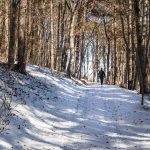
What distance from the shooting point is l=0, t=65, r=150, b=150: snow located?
590 inches

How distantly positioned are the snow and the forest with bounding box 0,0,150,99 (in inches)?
106

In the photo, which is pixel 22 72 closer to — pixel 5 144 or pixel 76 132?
pixel 76 132

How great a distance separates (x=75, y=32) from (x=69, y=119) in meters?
26.5

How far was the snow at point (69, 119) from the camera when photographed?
49.2 ft

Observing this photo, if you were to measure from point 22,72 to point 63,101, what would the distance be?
3587mm

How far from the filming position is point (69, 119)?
1894 cm

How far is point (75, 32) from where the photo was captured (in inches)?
1753

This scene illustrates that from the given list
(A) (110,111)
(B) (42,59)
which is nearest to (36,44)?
(B) (42,59)

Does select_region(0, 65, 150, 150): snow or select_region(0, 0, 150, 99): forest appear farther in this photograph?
select_region(0, 0, 150, 99): forest

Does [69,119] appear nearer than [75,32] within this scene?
Yes

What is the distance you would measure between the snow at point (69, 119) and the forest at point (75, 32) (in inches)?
106

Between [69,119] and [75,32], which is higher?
[75,32]

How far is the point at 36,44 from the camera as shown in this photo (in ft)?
170

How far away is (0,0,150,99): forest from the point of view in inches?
1037
